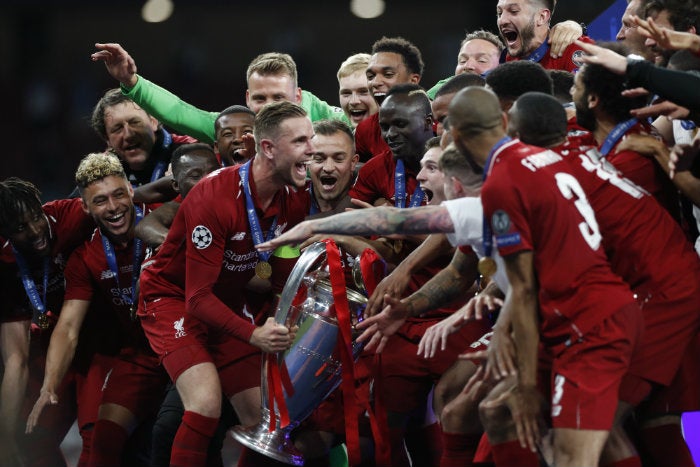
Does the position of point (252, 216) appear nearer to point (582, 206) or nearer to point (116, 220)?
point (116, 220)

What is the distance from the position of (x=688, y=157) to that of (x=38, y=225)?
3375 millimetres

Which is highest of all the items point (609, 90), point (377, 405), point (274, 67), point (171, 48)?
point (171, 48)

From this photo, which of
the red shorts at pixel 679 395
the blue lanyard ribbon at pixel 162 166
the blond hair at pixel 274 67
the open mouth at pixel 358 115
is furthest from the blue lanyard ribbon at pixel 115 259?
the red shorts at pixel 679 395

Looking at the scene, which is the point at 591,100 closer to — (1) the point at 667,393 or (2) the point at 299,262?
(1) the point at 667,393

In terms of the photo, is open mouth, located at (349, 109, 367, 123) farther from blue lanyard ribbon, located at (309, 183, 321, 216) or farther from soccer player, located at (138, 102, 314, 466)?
soccer player, located at (138, 102, 314, 466)

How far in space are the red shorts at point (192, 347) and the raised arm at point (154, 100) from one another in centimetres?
133

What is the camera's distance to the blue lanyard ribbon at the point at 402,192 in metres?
4.60

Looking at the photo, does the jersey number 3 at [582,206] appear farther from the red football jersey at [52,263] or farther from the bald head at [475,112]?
the red football jersey at [52,263]

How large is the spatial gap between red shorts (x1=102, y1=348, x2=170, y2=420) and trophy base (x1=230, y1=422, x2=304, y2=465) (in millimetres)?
1176

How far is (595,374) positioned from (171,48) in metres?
9.31

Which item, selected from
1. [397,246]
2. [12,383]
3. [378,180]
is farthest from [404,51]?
[12,383]

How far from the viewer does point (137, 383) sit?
5.47 meters

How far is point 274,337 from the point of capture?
4266mm

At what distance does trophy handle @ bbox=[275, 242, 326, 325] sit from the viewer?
13.9ft
